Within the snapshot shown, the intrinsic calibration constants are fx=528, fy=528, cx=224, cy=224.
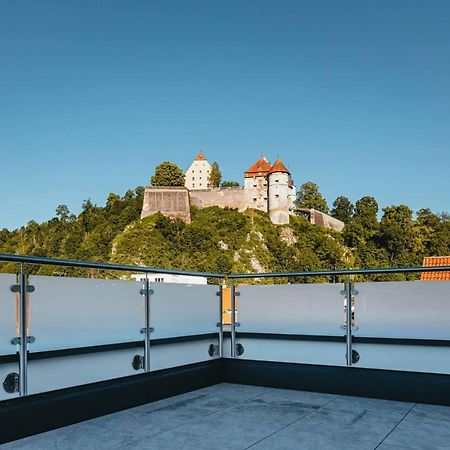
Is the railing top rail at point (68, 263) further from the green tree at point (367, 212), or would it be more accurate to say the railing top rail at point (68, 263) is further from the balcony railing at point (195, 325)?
the green tree at point (367, 212)

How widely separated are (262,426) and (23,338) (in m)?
1.68

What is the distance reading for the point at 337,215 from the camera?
81.2m

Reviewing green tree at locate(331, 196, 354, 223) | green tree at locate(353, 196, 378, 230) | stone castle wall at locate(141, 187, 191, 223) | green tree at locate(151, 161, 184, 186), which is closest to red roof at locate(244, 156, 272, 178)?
green tree at locate(151, 161, 184, 186)

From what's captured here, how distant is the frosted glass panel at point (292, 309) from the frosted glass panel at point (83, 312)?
4.40 feet

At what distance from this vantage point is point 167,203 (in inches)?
2495

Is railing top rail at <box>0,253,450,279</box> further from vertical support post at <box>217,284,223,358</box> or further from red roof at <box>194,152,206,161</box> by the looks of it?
red roof at <box>194,152,206,161</box>

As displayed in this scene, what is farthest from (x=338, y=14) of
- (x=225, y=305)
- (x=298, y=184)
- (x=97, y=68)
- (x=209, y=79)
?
(x=225, y=305)

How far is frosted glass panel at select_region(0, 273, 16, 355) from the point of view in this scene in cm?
320

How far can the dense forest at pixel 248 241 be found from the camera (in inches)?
2362

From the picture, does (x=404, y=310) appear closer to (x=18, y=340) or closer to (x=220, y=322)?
(x=220, y=322)

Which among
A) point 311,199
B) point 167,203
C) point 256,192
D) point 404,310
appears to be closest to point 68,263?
point 404,310

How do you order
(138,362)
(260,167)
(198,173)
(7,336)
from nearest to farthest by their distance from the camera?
(7,336)
(138,362)
(260,167)
(198,173)

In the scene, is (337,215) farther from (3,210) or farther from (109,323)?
(109,323)

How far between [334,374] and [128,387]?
1.80m
